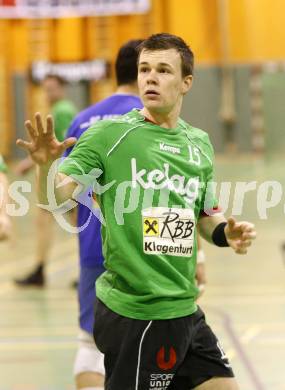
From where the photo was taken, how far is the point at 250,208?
1388 cm

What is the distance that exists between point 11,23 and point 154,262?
20.6 meters

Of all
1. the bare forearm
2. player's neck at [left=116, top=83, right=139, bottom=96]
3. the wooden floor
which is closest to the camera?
the bare forearm

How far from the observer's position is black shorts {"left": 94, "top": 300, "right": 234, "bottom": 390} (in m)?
3.51

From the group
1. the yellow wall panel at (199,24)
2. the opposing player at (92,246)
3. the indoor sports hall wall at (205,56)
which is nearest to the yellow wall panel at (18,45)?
the indoor sports hall wall at (205,56)

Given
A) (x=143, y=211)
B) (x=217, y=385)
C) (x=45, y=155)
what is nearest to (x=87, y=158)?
(x=45, y=155)

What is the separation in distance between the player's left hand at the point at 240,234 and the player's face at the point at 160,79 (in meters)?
0.52

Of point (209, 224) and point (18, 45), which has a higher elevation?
point (209, 224)

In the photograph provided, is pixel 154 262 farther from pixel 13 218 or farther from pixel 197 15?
pixel 197 15

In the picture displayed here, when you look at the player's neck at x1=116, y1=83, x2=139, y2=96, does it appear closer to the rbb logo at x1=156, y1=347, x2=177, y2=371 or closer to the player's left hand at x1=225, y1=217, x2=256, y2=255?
the player's left hand at x1=225, y1=217, x2=256, y2=255

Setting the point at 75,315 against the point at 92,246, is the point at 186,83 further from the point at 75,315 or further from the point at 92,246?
the point at 75,315

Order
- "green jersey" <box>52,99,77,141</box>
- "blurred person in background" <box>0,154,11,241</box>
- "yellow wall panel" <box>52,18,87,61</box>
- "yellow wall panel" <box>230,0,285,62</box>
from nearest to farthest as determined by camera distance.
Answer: "blurred person in background" <box>0,154,11,241</box>, "green jersey" <box>52,99,77,141</box>, "yellow wall panel" <box>230,0,285,62</box>, "yellow wall panel" <box>52,18,87,61</box>

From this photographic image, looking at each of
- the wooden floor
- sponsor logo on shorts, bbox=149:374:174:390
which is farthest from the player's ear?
the wooden floor

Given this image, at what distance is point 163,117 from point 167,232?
47cm

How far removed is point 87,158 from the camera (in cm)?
350
